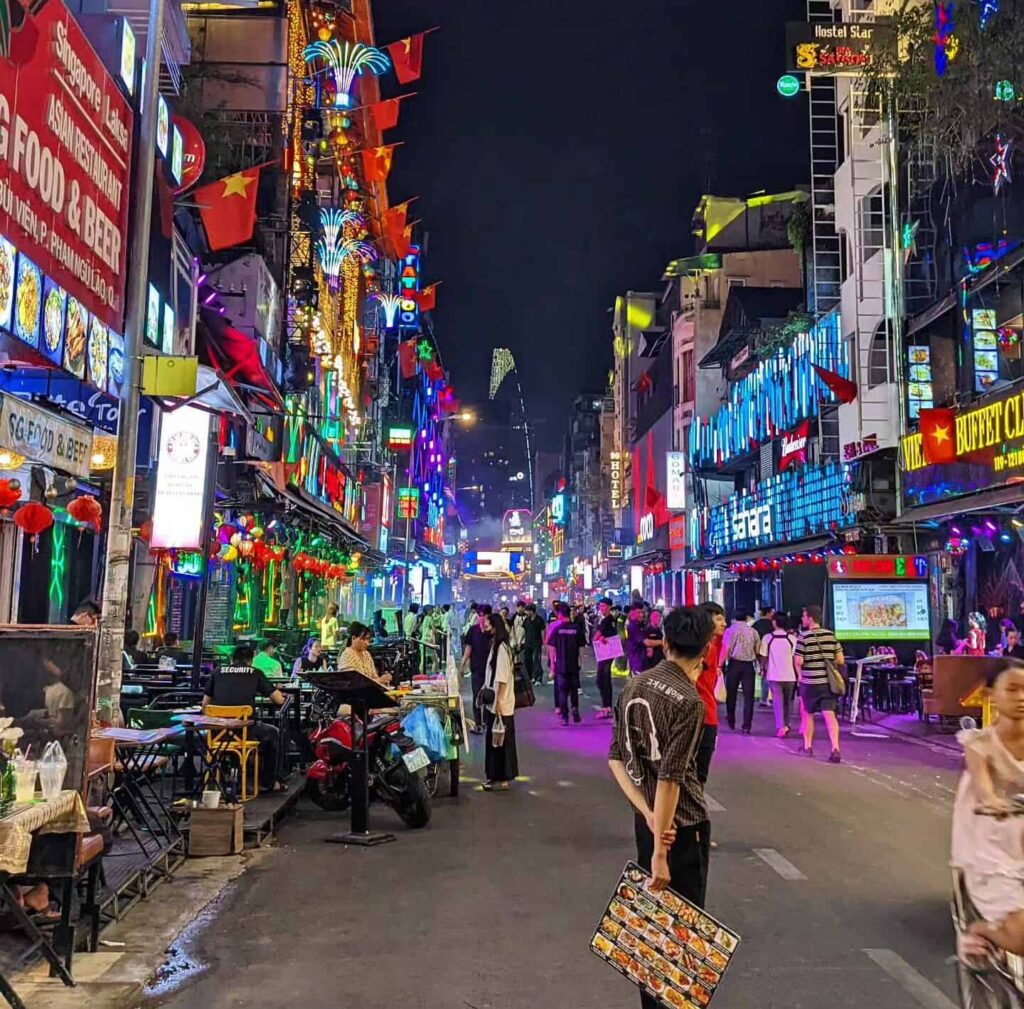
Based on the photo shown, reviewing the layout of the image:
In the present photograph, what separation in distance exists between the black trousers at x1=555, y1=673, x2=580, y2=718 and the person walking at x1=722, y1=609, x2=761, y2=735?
278cm

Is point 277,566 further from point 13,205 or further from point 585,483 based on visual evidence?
point 585,483

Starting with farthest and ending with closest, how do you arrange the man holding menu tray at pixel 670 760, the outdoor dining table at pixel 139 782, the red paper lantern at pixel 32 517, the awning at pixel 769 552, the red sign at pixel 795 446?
the red sign at pixel 795 446
the awning at pixel 769 552
the red paper lantern at pixel 32 517
the outdoor dining table at pixel 139 782
the man holding menu tray at pixel 670 760

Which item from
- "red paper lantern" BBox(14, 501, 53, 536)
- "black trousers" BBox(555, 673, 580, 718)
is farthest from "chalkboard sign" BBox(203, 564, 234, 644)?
"red paper lantern" BBox(14, 501, 53, 536)

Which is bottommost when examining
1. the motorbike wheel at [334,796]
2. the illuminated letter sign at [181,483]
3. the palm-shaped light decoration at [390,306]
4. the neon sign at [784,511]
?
the motorbike wheel at [334,796]

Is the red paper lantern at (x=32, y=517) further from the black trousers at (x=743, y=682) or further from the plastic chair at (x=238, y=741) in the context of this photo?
the black trousers at (x=743, y=682)

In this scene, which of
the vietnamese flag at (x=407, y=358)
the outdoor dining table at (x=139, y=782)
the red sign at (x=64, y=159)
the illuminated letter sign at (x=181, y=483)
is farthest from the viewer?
the vietnamese flag at (x=407, y=358)

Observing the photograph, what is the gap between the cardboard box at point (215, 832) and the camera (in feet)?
27.5

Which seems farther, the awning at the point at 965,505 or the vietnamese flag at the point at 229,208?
the vietnamese flag at the point at 229,208

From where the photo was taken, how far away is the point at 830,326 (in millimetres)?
26250

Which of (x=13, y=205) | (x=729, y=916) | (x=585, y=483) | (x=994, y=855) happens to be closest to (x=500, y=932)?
(x=729, y=916)

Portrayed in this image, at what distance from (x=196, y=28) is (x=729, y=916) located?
1136 inches

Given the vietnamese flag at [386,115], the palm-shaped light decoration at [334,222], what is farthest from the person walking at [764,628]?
the vietnamese flag at [386,115]

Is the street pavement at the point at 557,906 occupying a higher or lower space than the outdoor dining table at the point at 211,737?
lower

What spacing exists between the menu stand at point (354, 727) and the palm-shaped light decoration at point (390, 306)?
1786 inches
